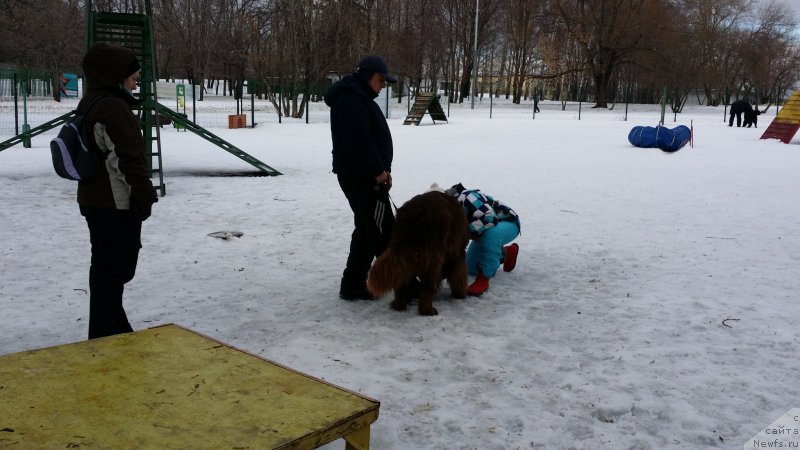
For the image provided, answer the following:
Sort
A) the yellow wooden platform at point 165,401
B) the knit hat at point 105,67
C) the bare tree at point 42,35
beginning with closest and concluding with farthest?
the yellow wooden platform at point 165,401 < the knit hat at point 105,67 < the bare tree at point 42,35

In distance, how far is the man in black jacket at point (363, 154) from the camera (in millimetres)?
4633

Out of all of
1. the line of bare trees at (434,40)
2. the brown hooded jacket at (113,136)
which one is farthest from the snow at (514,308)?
the line of bare trees at (434,40)

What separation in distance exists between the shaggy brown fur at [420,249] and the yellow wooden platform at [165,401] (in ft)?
5.01

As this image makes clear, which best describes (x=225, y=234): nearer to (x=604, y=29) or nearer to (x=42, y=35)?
(x=42, y=35)

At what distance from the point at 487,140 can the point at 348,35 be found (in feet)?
47.2

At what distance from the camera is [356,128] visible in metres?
4.62

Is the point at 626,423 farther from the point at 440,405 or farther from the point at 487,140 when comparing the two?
the point at 487,140

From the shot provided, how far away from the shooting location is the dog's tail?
4.46 meters

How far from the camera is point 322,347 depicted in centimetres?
408

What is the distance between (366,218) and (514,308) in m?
1.27

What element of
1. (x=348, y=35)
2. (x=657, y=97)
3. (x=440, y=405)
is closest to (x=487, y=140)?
(x=348, y=35)

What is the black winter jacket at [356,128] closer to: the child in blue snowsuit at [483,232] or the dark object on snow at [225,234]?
the child in blue snowsuit at [483,232]

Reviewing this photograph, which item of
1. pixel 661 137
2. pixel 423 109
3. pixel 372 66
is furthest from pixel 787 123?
pixel 372 66

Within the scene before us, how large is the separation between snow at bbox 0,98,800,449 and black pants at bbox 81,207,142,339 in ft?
2.01
